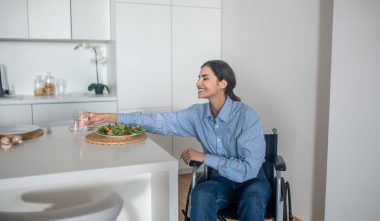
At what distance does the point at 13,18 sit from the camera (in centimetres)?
361

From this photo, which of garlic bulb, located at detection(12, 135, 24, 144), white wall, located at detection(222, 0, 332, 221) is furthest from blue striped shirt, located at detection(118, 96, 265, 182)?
white wall, located at detection(222, 0, 332, 221)

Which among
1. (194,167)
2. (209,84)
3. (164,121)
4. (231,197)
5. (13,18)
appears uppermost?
(13,18)

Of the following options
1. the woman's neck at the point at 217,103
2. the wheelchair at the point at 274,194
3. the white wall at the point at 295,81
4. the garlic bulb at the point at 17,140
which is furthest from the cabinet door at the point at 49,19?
the wheelchair at the point at 274,194

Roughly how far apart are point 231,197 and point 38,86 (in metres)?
2.87

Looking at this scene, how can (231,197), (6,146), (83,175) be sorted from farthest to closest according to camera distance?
(231,197), (6,146), (83,175)

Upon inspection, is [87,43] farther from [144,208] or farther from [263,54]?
[144,208]

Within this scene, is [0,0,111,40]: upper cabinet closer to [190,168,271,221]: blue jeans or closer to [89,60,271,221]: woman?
[89,60,271,221]: woman

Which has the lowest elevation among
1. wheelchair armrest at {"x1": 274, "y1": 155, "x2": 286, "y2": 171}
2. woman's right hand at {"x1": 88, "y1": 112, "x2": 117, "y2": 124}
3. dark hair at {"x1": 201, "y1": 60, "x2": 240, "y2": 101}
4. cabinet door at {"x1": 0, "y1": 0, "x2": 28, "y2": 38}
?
wheelchair armrest at {"x1": 274, "y1": 155, "x2": 286, "y2": 171}

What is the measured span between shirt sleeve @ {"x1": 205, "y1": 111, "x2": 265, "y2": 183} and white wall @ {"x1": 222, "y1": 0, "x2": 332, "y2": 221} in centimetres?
91

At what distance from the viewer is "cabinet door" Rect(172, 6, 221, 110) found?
156 inches

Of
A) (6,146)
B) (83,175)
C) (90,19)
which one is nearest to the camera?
(83,175)

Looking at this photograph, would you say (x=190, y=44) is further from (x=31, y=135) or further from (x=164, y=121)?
(x=31, y=135)

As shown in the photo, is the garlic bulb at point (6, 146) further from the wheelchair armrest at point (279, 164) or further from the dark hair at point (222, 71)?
the wheelchair armrest at point (279, 164)

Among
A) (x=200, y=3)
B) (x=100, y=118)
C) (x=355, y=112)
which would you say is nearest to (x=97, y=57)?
(x=200, y=3)
